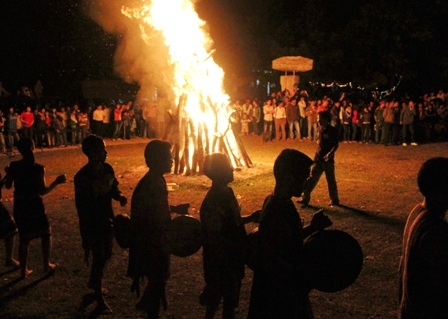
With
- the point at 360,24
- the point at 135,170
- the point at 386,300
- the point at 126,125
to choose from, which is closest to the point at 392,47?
the point at 360,24

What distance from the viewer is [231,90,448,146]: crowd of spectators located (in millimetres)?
20953

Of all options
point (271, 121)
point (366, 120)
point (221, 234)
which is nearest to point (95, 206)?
point (221, 234)

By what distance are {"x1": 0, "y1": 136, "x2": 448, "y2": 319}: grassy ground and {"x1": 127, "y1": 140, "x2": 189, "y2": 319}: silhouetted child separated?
782 millimetres

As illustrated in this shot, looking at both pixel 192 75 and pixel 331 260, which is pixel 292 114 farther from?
pixel 331 260

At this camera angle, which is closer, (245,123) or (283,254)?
(283,254)

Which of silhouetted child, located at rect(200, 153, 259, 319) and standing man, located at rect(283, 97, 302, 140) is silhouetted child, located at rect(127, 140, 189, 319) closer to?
silhouetted child, located at rect(200, 153, 259, 319)

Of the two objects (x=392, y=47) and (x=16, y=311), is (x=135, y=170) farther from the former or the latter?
(x=392, y=47)

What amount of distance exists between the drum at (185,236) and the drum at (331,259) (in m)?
1.27

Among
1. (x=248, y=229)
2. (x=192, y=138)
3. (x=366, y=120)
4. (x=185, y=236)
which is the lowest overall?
(x=248, y=229)

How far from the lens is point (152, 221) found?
4844mm

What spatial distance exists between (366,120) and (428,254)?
62.5 feet

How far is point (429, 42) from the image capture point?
92.6ft

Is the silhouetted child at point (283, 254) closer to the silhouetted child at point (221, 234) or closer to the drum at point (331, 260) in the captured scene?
the drum at point (331, 260)

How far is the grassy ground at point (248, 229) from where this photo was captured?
18.8ft
